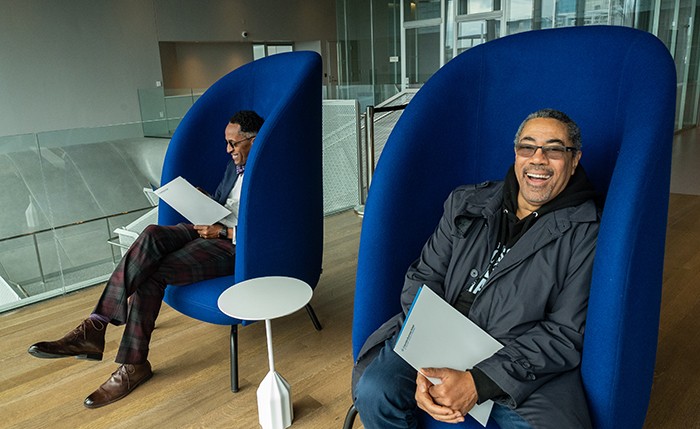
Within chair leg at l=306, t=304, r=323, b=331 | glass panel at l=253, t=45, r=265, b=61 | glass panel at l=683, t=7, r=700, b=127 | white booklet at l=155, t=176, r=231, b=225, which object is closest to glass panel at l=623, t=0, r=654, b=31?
glass panel at l=683, t=7, r=700, b=127

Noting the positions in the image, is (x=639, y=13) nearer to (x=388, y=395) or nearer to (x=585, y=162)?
(x=585, y=162)

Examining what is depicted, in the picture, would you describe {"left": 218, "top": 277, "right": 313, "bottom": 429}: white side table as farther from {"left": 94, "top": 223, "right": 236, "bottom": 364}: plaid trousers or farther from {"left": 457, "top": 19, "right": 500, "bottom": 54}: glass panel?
{"left": 457, "top": 19, "right": 500, "bottom": 54}: glass panel

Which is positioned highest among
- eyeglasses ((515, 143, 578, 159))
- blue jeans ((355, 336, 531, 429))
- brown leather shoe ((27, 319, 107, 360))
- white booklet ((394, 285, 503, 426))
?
Result: eyeglasses ((515, 143, 578, 159))

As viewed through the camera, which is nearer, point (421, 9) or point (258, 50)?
point (421, 9)

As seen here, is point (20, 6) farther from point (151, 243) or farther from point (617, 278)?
point (617, 278)

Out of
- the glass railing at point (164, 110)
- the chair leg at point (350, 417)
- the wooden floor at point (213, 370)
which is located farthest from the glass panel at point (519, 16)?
the chair leg at point (350, 417)

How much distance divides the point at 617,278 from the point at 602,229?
13 centimetres

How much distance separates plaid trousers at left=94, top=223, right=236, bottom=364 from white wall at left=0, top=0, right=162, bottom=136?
27.0 feet

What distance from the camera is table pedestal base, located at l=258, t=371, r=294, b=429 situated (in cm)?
191

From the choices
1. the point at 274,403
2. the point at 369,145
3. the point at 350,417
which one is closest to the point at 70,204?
the point at 274,403

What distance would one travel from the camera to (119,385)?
218 centimetres

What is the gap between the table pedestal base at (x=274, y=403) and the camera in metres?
1.91

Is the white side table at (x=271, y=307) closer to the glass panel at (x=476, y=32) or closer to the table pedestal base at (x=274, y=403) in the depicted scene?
the table pedestal base at (x=274, y=403)

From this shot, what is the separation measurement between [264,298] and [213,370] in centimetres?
70
